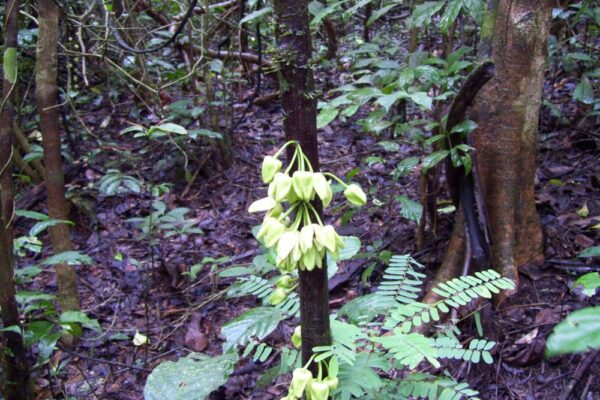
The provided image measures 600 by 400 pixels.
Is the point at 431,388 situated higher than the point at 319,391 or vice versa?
the point at 319,391

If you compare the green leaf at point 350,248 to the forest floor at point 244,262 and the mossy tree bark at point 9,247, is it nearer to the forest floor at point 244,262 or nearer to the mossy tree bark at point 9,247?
the forest floor at point 244,262

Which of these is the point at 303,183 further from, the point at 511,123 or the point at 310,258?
the point at 511,123

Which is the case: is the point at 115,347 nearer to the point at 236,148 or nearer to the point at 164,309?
the point at 164,309

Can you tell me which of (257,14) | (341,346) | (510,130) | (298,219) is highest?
(257,14)

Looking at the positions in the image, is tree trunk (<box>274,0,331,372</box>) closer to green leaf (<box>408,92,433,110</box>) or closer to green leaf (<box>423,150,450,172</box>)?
green leaf (<box>408,92,433,110</box>)

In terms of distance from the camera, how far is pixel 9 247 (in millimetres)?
2383

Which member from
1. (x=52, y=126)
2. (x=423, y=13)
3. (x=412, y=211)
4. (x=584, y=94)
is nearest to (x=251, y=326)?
(x=412, y=211)

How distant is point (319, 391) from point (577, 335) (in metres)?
0.68

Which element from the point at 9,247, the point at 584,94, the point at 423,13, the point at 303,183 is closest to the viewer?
the point at 303,183

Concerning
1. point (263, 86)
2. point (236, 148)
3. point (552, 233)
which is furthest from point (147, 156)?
point (552, 233)

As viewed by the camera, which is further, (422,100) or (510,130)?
(510,130)

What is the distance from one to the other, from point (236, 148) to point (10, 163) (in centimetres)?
325

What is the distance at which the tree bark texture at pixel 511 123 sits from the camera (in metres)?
2.57

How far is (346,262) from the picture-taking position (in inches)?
141
